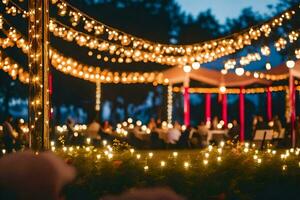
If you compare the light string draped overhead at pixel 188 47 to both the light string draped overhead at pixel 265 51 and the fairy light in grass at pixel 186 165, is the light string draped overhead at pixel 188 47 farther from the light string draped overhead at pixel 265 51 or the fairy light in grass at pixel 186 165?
the fairy light in grass at pixel 186 165

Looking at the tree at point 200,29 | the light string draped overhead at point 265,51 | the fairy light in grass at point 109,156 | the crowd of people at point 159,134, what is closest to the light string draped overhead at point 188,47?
the light string draped overhead at point 265,51

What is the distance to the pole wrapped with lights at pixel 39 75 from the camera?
8672mm

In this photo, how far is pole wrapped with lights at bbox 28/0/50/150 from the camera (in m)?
8.67

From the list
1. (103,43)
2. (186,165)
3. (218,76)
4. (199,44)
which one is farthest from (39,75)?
(218,76)

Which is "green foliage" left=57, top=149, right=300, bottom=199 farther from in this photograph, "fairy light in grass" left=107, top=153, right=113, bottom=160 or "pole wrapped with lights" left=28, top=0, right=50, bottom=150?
"pole wrapped with lights" left=28, top=0, right=50, bottom=150

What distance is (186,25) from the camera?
3722 cm

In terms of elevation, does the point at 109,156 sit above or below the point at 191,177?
above

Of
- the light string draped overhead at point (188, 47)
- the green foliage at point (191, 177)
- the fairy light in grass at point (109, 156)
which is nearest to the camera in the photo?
the green foliage at point (191, 177)

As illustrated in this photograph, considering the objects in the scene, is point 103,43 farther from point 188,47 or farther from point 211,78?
point 211,78

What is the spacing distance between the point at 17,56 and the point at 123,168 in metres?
25.3

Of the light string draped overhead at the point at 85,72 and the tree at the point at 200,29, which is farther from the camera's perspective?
the tree at the point at 200,29

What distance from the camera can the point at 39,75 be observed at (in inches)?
344

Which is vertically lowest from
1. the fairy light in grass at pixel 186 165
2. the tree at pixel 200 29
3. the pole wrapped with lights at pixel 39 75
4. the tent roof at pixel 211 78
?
the fairy light in grass at pixel 186 165

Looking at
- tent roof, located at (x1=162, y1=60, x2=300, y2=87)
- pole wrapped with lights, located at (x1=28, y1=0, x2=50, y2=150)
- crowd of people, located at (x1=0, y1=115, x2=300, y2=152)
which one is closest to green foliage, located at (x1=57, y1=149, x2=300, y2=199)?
pole wrapped with lights, located at (x1=28, y1=0, x2=50, y2=150)
